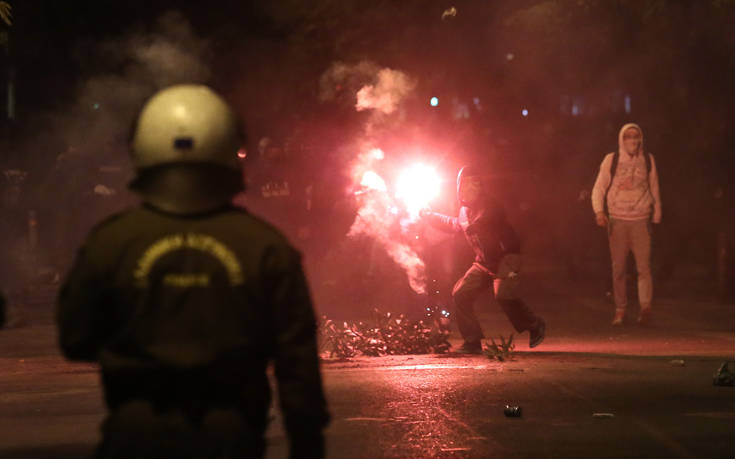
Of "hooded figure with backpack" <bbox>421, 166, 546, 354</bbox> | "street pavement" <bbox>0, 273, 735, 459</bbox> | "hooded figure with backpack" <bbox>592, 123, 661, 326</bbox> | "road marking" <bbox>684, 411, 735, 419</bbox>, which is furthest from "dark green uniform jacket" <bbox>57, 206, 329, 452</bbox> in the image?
"hooded figure with backpack" <bbox>592, 123, 661, 326</bbox>

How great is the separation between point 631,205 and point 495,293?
3.90m

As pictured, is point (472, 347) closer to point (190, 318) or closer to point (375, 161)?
point (375, 161)

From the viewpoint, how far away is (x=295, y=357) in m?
3.22

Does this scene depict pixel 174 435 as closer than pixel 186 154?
Yes

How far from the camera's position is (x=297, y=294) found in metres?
3.27

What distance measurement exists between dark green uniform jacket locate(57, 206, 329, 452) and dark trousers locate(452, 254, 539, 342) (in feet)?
26.4

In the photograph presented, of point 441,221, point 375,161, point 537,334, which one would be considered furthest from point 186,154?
point 375,161

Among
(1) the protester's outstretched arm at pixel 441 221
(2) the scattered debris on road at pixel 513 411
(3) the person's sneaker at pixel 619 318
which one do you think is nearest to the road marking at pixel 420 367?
(1) the protester's outstretched arm at pixel 441 221

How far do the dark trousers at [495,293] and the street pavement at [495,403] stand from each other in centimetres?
35

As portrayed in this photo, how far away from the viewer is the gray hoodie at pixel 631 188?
47.5 feet

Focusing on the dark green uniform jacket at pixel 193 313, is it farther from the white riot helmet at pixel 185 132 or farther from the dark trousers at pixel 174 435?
the white riot helmet at pixel 185 132

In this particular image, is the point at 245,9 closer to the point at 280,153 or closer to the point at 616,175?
the point at 280,153

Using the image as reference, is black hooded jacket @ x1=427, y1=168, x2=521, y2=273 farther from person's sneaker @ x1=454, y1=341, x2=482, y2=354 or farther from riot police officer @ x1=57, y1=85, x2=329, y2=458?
riot police officer @ x1=57, y1=85, x2=329, y2=458

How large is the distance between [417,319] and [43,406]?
4.40 metres
